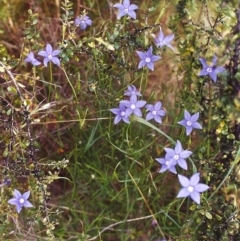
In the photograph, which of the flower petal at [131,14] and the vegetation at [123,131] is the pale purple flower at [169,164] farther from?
the flower petal at [131,14]

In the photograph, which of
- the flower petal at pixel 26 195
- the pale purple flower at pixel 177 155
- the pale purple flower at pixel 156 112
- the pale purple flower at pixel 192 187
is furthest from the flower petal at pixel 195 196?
the flower petal at pixel 26 195

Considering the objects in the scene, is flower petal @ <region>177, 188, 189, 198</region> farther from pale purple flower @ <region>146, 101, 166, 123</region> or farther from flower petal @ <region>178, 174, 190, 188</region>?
pale purple flower @ <region>146, 101, 166, 123</region>

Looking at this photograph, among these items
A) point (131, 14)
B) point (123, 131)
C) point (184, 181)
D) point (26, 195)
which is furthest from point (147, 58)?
point (26, 195)

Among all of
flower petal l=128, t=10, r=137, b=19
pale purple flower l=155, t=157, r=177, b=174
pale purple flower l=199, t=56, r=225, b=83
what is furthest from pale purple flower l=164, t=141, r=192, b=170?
flower petal l=128, t=10, r=137, b=19

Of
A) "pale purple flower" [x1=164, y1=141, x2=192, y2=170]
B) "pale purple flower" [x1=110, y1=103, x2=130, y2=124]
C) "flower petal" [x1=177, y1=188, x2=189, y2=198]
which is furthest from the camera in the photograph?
"pale purple flower" [x1=110, y1=103, x2=130, y2=124]

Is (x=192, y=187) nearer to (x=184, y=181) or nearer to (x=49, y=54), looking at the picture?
(x=184, y=181)

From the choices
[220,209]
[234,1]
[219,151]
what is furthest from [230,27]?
[220,209]

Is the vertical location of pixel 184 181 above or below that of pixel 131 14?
below

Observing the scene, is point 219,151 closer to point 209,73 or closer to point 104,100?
point 209,73

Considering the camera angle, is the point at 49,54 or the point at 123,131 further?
the point at 123,131

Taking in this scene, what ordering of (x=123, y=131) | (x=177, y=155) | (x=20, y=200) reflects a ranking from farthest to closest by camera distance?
(x=123, y=131) < (x=20, y=200) < (x=177, y=155)
